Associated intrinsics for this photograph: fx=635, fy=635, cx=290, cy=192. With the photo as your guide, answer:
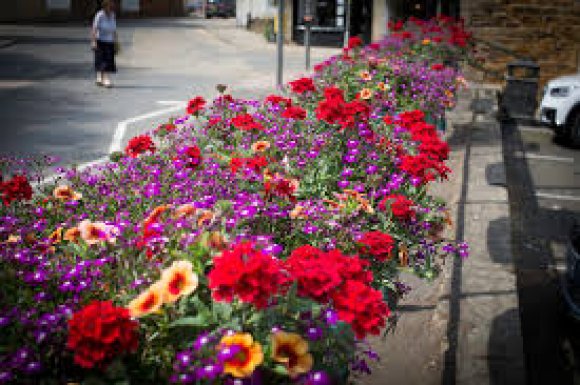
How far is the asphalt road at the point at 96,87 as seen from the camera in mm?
8531

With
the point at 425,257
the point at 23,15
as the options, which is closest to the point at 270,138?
the point at 425,257

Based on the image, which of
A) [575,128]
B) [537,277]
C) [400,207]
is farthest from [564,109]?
[400,207]

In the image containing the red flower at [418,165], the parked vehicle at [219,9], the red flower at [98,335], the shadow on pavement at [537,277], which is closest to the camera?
the red flower at [98,335]

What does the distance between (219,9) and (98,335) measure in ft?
180

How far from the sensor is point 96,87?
12797 millimetres

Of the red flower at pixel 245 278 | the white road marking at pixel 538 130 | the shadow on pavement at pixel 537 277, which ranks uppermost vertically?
the red flower at pixel 245 278

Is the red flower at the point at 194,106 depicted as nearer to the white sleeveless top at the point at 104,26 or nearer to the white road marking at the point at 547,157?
the white road marking at the point at 547,157

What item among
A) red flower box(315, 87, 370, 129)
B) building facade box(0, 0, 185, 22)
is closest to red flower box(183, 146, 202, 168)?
red flower box(315, 87, 370, 129)

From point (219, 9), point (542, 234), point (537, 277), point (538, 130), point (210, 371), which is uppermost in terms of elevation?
point (219, 9)

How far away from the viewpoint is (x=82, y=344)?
58.5 inches

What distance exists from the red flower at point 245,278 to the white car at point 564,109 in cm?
1051

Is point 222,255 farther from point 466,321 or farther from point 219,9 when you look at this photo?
point 219,9

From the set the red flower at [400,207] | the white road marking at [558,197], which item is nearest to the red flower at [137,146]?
the red flower at [400,207]

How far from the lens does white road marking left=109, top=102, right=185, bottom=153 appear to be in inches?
317
